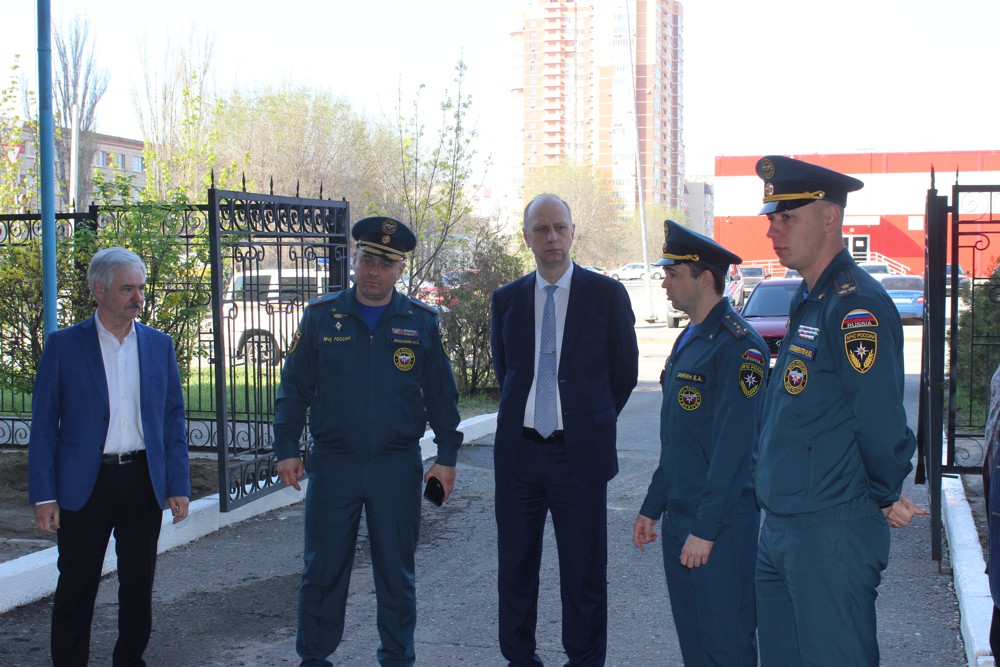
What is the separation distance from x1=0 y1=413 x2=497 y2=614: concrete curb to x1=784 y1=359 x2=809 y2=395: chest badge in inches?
168

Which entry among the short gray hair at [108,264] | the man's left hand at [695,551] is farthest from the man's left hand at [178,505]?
the man's left hand at [695,551]

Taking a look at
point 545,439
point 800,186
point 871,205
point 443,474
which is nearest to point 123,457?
point 443,474

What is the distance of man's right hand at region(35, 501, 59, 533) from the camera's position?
4.09 metres

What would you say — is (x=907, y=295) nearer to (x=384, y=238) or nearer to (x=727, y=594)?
(x=384, y=238)

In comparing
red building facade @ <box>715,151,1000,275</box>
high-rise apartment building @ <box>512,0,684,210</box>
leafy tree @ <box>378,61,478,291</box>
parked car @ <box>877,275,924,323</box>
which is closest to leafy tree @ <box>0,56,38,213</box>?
leafy tree @ <box>378,61,478,291</box>

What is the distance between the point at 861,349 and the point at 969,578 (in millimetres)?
3039

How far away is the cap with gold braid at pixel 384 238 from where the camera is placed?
4.34 meters

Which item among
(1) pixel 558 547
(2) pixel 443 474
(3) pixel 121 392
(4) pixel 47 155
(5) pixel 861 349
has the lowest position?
(1) pixel 558 547

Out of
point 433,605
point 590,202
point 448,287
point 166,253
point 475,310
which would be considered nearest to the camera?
point 433,605

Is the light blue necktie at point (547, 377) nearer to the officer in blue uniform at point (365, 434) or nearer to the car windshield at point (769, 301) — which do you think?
the officer in blue uniform at point (365, 434)

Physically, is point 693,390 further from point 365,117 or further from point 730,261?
point 365,117

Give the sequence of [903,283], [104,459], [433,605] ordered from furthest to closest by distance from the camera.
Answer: [903,283] < [433,605] < [104,459]

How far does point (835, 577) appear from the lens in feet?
9.63

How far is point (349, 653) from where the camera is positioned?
4.78 metres
